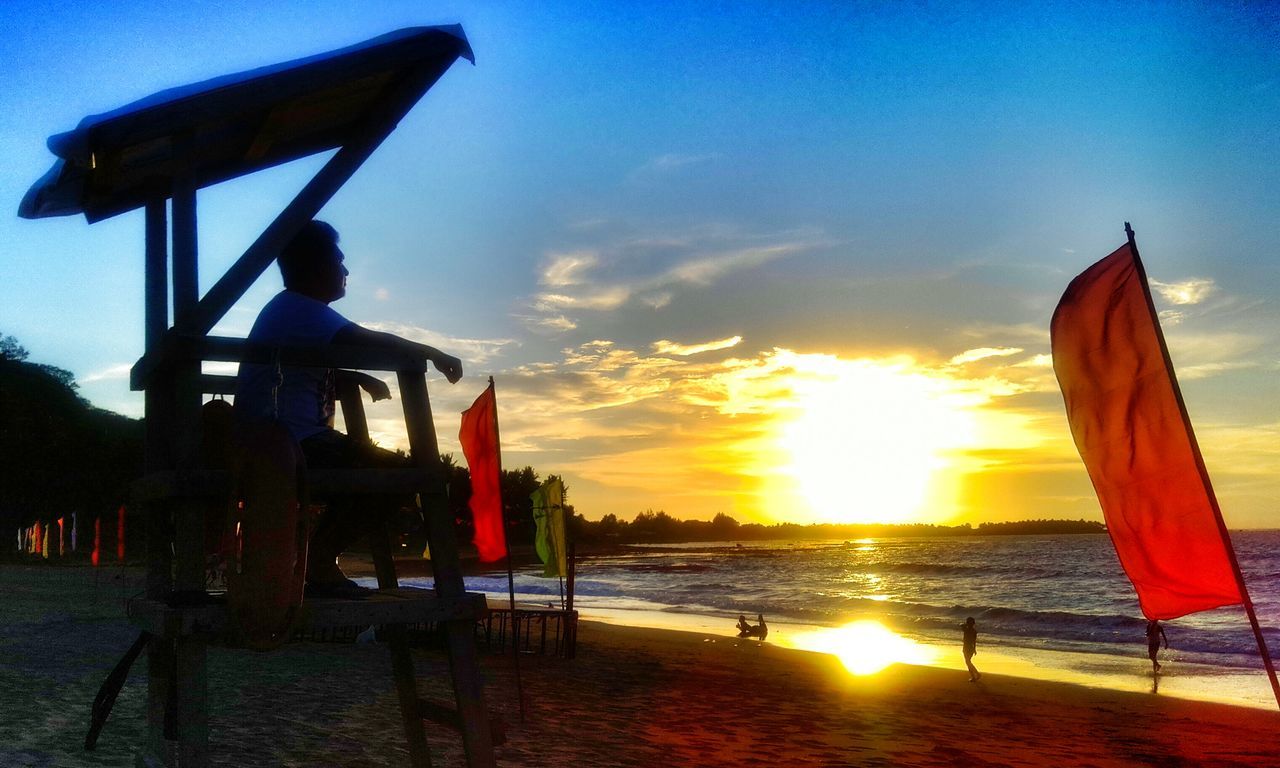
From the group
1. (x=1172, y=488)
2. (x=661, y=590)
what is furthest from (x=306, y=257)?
(x=661, y=590)

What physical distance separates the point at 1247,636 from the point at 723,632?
766 inches

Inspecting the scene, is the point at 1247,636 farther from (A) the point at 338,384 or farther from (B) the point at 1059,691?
(A) the point at 338,384

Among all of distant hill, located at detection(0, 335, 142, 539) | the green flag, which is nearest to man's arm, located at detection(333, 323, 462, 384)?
the green flag

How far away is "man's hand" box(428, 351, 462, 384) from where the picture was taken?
13.5 feet

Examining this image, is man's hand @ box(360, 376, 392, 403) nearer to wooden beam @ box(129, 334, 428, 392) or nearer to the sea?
wooden beam @ box(129, 334, 428, 392)

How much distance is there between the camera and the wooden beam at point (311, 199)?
3.92 m

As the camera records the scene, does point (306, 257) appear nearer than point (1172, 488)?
Yes

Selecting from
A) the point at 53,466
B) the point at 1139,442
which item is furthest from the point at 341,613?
the point at 53,466

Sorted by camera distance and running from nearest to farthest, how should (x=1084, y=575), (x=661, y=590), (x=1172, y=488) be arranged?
(x=1172, y=488) → (x=661, y=590) → (x=1084, y=575)

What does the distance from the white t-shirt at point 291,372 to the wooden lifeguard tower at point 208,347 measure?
15 cm

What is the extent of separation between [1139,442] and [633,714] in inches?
370

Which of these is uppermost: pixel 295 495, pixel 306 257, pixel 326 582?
pixel 306 257

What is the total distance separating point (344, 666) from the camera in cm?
1508

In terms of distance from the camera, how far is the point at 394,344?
13.1 feet
